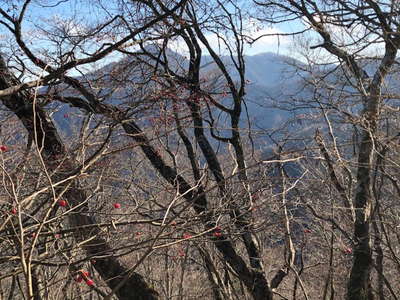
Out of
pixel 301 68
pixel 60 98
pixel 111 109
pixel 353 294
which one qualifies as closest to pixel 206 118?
pixel 111 109

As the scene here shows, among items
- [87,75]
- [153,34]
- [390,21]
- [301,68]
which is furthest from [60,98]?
[301,68]

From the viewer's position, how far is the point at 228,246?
→ 4.30 meters

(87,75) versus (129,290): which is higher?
(87,75)

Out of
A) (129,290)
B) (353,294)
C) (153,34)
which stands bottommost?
(129,290)

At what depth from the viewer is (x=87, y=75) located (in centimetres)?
371

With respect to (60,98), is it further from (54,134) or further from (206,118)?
(206,118)

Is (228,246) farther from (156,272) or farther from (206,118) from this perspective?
(156,272)

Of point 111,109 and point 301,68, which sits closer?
point 111,109

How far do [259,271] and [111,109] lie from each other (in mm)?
2213

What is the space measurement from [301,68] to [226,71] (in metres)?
2.70

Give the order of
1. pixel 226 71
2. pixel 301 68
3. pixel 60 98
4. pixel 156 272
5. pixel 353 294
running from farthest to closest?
pixel 156 272, pixel 301 68, pixel 226 71, pixel 353 294, pixel 60 98

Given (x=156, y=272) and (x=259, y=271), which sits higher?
(x=259, y=271)

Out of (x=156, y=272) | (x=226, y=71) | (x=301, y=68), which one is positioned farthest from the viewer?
(x=156, y=272)

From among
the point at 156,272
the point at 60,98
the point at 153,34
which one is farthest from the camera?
the point at 156,272
